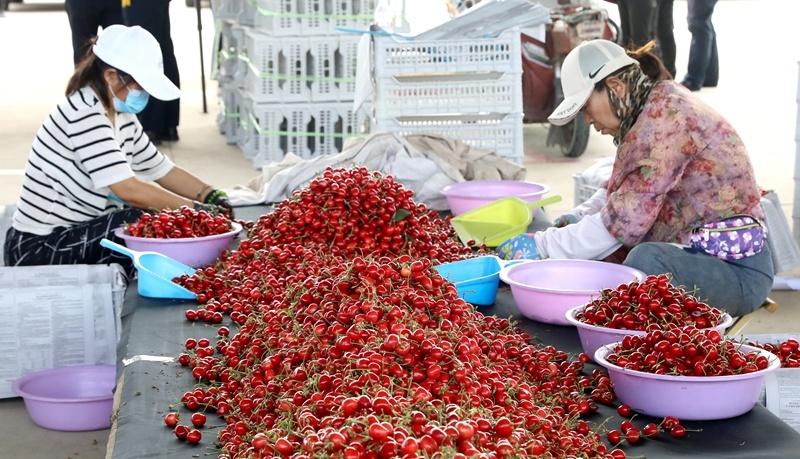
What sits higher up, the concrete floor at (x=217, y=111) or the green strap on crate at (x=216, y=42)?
the green strap on crate at (x=216, y=42)

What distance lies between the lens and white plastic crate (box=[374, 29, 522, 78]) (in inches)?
171

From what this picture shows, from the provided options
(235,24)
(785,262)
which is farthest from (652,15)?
(785,262)

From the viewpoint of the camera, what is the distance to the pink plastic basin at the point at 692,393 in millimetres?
1800

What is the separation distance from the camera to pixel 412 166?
3967mm

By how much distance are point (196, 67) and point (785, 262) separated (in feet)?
28.5

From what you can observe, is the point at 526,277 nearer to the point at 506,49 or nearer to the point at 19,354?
the point at 19,354

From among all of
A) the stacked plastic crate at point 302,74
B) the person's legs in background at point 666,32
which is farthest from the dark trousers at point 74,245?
the person's legs in background at point 666,32

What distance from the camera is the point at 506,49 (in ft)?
14.7

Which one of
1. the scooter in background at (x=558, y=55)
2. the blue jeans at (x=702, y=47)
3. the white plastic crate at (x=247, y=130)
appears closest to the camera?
the white plastic crate at (x=247, y=130)

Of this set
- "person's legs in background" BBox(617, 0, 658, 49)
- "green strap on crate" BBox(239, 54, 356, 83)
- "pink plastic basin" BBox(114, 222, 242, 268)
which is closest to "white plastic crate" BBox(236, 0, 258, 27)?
"green strap on crate" BBox(239, 54, 356, 83)

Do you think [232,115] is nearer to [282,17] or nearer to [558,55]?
[282,17]

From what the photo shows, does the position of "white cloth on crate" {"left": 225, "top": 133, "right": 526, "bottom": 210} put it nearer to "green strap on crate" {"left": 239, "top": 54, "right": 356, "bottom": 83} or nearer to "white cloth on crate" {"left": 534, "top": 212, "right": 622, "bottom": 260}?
"white cloth on crate" {"left": 534, "top": 212, "right": 622, "bottom": 260}

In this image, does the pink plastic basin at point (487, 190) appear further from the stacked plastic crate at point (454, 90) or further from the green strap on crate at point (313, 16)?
the green strap on crate at point (313, 16)

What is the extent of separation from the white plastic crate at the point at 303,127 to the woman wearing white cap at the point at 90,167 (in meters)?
3.01
